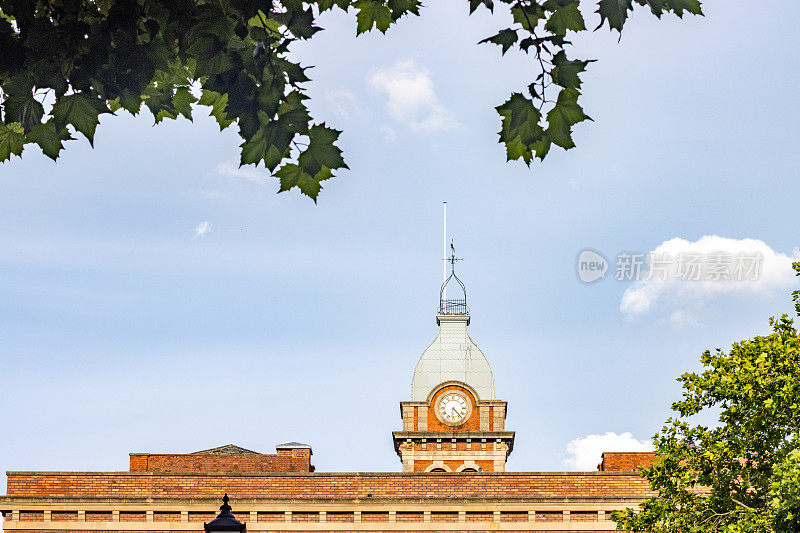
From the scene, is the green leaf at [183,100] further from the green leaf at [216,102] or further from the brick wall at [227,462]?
the brick wall at [227,462]

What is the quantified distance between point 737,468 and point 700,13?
17.6 meters

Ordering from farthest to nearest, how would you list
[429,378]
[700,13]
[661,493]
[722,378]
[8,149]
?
[429,378]
[661,493]
[722,378]
[8,149]
[700,13]

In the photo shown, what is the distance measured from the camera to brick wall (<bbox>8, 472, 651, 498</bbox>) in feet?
100

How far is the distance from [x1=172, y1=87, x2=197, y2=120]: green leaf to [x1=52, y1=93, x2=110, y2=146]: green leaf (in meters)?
1.38

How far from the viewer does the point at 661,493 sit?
22.0 metres

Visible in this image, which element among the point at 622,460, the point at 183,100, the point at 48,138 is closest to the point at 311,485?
the point at 622,460

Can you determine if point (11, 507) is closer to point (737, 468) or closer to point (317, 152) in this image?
point (737, 468)

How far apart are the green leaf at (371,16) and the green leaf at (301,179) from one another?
80cm

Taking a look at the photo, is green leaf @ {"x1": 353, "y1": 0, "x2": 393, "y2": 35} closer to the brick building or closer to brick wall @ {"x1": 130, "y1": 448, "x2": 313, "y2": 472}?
the brick building

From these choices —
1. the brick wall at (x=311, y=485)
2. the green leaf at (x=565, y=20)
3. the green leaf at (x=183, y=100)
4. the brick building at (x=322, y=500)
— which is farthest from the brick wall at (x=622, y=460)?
the green leaf at (x=565, y=20)

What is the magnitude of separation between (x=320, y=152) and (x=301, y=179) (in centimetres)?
19

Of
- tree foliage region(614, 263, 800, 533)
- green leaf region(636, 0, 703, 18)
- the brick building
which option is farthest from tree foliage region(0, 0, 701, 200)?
the brick building

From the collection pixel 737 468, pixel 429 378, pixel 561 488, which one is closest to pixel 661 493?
pixel 737 468

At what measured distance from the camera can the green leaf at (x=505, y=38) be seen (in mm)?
4918
